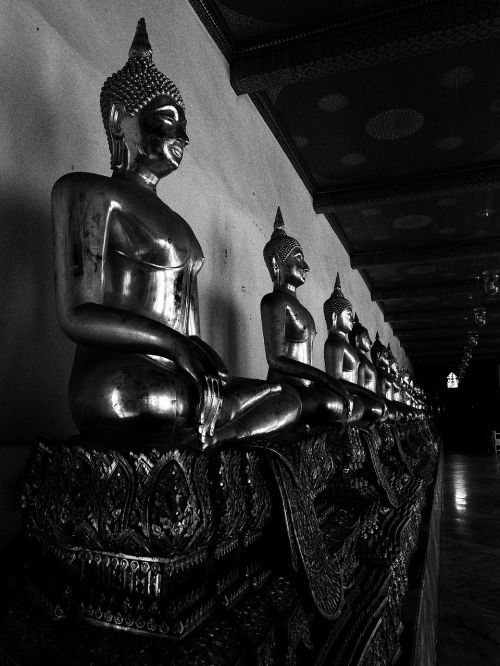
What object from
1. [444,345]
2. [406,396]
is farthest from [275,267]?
[444,345]

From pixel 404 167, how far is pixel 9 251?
11.9ft

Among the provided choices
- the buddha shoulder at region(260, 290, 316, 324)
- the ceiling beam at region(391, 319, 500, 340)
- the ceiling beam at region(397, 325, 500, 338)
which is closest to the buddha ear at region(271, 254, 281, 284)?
the buddha shoulder at region(260, 290, 316, 324)

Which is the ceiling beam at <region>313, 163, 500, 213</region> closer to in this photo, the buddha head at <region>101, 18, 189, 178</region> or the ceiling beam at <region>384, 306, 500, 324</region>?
the buddha head at <region>101, 18, 189, 178</region>

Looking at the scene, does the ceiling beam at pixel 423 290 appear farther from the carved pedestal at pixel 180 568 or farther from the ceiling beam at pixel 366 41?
the carved pedestal at pixel 180 568

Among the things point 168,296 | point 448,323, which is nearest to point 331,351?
point 168,296

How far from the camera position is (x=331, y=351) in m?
2.72

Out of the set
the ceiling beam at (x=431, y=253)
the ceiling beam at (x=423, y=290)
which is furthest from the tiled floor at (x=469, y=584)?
the ceiling beam at (x=423, y=290)

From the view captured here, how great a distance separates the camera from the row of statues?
0.90m

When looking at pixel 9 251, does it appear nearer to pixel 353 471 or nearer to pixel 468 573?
pixel 353 471

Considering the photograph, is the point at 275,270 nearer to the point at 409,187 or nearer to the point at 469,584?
the point at 469,584

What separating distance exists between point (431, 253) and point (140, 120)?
5551 millimetres

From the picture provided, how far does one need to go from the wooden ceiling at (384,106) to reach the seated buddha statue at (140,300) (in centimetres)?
149

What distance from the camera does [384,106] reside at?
10.8ft

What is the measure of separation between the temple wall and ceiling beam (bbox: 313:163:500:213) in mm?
1586
